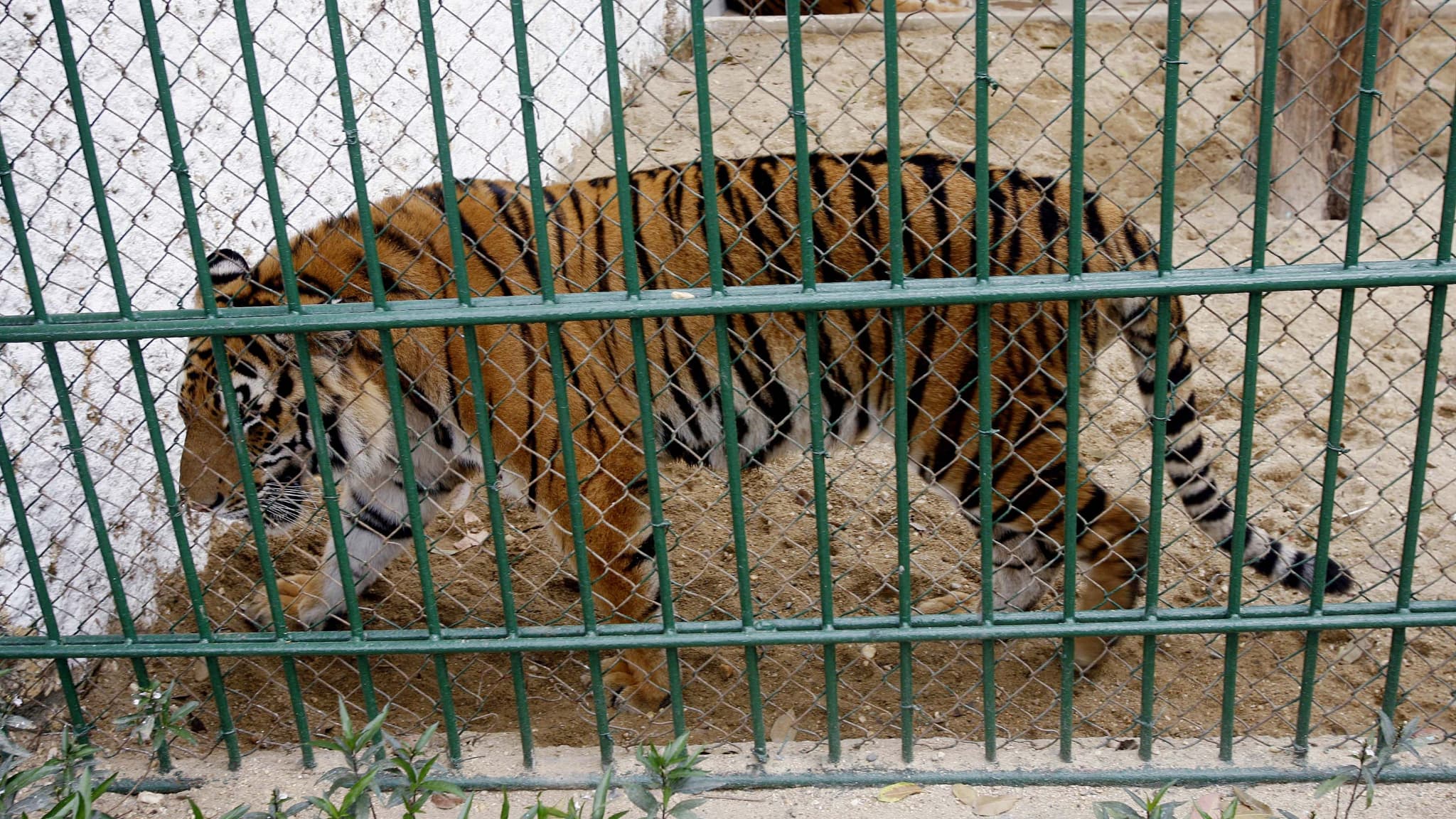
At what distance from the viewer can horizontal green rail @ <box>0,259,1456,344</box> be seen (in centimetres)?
248

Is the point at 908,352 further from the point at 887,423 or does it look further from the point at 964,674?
the point at 964,674

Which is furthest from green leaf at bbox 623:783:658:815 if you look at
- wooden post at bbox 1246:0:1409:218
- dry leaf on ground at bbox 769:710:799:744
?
wooden post at bbox 1246:0:1409:218

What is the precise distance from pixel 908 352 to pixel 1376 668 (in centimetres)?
168

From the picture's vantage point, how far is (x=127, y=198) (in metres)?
3.73

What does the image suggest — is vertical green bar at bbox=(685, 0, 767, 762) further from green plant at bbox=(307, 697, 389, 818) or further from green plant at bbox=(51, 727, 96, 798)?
green plant at bbox=(51, 727, 96, 798)

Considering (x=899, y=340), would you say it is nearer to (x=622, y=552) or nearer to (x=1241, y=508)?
(x=1241, y=508)

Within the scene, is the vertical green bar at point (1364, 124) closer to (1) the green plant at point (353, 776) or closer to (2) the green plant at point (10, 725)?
(1) the green plant at point (353, 776)

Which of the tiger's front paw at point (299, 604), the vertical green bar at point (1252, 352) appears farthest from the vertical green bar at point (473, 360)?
the vertical green bar at point (1252, 352)

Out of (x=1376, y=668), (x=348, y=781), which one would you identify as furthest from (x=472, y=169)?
(x=1376, y=668)

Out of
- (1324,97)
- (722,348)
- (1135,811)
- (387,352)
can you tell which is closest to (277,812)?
(387,352)

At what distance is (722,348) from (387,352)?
2.33 ft

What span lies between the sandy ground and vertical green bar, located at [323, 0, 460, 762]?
229 mm

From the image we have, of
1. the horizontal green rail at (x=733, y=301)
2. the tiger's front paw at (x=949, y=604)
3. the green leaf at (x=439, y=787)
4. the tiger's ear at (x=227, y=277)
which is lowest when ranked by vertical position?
the tiger's front paw at (x=949, y=604)

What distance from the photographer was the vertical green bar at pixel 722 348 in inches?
94.7
